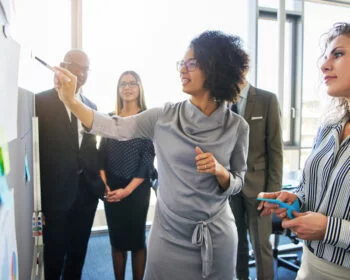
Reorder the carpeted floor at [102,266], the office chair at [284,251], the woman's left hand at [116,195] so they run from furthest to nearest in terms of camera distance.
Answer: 1. the carpeted floor at [102,266]
2. the office chair at [284,251]
3. the woman's left hand at [116,195]

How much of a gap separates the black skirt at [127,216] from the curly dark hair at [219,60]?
993 millimetres

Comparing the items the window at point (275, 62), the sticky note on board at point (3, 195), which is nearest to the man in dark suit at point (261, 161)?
the sticky note on board at point (3, 195)

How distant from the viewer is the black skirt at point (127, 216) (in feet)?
6.44

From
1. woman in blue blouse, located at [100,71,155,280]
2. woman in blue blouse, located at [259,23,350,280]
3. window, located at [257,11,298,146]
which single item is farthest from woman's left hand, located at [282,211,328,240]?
window, located at [257,11,298,146]

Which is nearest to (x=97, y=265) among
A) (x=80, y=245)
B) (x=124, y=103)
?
(x=80, y=245)

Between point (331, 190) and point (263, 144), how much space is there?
3.71 ft

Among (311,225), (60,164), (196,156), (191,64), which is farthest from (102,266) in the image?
(311,225)

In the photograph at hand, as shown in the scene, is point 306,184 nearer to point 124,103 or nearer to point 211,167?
point 211,167

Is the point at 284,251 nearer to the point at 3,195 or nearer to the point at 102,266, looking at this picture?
the point at 102,266

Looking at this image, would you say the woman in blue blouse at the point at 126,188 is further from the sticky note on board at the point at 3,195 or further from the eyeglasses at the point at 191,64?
the sticky note on board at the point at 3,195

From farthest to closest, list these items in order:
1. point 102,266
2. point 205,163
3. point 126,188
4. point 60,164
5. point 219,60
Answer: point 102,266, point 126,188, point 60,164, point 219,60, point 205,163

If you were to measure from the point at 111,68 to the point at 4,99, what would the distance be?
2.87 m

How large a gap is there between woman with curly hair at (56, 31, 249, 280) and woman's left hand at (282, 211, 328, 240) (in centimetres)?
31

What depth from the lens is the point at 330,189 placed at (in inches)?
34.7
